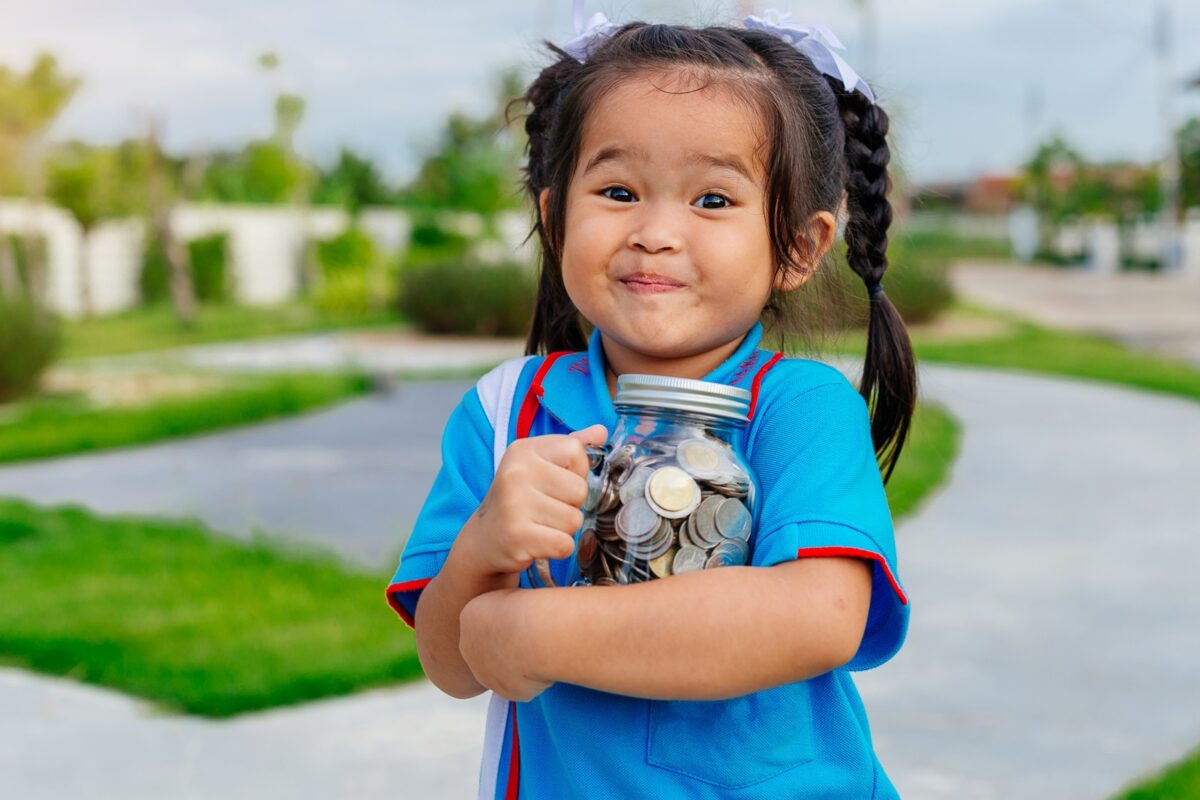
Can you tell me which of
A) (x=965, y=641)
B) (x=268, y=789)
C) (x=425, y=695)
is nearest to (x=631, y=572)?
(x=268, y=789)

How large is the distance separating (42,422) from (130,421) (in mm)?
640

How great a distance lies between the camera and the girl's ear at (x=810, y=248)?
Result: 135 cm

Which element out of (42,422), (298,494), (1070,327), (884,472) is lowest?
(1070,327)

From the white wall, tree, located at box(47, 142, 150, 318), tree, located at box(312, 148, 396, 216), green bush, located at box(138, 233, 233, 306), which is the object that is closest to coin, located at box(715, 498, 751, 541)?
tree, located at box(47, 142, 150, 318)

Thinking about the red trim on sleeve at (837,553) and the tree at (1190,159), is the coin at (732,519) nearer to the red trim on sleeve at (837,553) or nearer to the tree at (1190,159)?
the red trim on sleeve at (837,553)

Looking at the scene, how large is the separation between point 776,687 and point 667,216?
1.44 ft

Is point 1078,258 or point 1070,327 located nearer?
point 1070,327

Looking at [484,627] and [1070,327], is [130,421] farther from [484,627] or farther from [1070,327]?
[1070,327]

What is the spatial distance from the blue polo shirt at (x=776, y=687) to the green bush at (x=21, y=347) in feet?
29.5

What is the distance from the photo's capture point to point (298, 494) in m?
5.89

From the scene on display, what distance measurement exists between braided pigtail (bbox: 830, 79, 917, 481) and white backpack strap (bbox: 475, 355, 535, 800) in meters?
0.39

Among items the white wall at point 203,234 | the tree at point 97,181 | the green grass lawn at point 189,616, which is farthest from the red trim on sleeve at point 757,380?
the white wall at point 203,234

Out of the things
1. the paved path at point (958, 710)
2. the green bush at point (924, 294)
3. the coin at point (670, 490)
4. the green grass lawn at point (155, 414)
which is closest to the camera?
the coin at point (670, 490)

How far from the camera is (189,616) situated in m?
4.00
